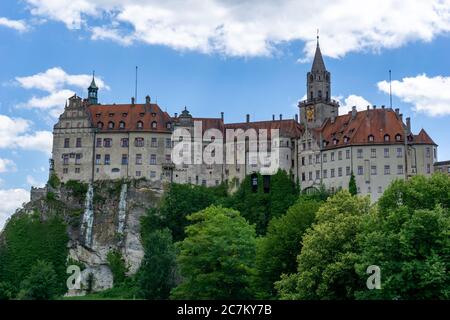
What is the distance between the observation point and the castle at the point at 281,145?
85.4 meters

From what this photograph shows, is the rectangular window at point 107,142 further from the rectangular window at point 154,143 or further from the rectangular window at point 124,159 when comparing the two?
the rectangular window at point 154,143

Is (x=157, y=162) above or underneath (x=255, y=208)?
above

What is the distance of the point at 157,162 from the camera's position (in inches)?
3637

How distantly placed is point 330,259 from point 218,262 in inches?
444

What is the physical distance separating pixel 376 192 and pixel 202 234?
35.3 meters

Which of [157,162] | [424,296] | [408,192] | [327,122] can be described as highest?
[327,122]

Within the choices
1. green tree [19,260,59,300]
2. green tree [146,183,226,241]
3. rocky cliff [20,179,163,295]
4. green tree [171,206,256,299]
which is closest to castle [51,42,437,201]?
rocky cliff [20,179,163,295]

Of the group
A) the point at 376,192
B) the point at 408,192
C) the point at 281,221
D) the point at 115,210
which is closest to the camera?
the point at 408,192

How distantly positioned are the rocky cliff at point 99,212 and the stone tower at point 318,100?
23271 millimetres

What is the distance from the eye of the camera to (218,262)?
53062 mm

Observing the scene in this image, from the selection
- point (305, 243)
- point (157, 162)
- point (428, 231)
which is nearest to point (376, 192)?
point (157, 162)
